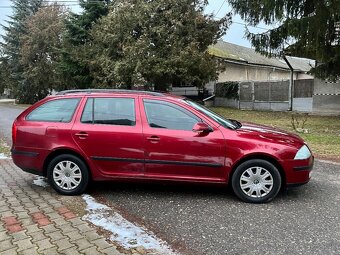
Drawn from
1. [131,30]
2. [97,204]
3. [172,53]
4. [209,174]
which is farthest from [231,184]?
[131,30]

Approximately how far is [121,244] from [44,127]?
8.58 ft

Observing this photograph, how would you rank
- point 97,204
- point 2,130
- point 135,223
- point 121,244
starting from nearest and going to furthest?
1. point 121,244
2. point 135,223
3. point 97,204
4. point 2,130

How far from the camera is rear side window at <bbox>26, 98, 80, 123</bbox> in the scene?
19.2 ft

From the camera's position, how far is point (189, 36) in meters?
20.5

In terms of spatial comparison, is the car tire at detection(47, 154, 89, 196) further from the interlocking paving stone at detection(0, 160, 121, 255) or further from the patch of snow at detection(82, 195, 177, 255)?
the patch of snow at detection(82, 195, 177, 255)

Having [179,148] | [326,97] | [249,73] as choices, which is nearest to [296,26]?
[326,97]

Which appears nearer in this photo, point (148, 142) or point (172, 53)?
point (148, 142)

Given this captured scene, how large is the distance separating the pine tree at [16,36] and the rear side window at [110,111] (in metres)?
37.5

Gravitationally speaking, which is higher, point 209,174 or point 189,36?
point 189,36

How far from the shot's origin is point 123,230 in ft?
14.3

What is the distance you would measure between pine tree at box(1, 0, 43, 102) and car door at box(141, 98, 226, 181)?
38.2m

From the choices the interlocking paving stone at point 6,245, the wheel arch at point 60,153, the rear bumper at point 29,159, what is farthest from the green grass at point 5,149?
the interlocking paving stone at point 6,245

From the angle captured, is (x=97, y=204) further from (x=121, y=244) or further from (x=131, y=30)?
(x=131, y=30)

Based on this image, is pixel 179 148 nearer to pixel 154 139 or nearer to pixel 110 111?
pixel 154 139
